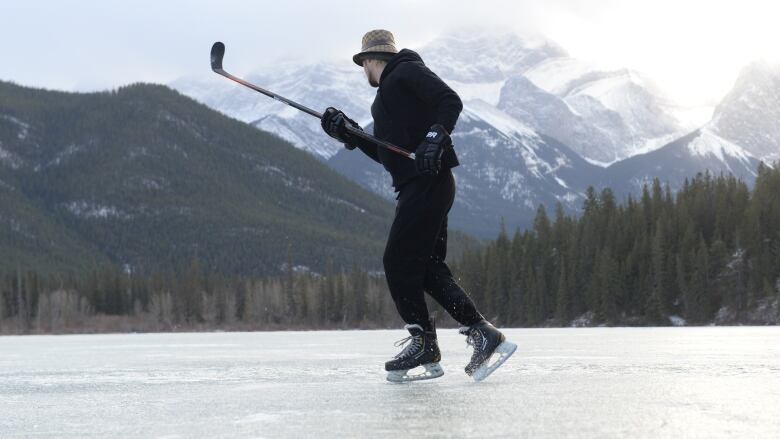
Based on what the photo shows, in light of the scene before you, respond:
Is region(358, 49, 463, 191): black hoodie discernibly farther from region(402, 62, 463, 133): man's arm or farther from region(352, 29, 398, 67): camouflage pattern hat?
region(352, 29, 398, 67): camouflage pattern hat

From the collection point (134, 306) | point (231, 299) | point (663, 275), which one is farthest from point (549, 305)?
point (134, 306)

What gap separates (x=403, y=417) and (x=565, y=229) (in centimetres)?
12412

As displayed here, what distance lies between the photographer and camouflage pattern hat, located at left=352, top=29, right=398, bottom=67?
29.4 ft

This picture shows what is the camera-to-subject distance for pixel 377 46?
29.5ft

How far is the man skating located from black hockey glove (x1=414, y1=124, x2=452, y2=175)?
0.17 meters

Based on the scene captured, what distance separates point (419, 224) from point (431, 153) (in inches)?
31.4

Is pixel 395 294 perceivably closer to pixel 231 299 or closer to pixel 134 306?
pixel 231 299

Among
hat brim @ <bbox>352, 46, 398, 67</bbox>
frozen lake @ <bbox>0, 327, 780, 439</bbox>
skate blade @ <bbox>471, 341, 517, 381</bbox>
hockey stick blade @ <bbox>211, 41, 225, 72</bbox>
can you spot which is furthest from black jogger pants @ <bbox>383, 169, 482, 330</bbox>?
hockey stick blade @ <bbox>211, 41, 225, 72</bbox>

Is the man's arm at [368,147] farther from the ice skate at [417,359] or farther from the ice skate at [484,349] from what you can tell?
the ice skate at [484,349]

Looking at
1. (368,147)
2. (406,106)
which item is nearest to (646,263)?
(368,147)

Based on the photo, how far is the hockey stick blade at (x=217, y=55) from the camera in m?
10.9

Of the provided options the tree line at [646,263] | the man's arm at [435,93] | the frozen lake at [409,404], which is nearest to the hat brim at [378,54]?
the man's arm at [435,93]

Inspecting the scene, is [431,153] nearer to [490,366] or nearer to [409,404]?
[490,366]

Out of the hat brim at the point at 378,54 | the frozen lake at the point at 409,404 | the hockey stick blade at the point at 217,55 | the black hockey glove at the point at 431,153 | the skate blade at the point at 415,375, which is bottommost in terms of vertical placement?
the frozen lake at the point at 409,404
